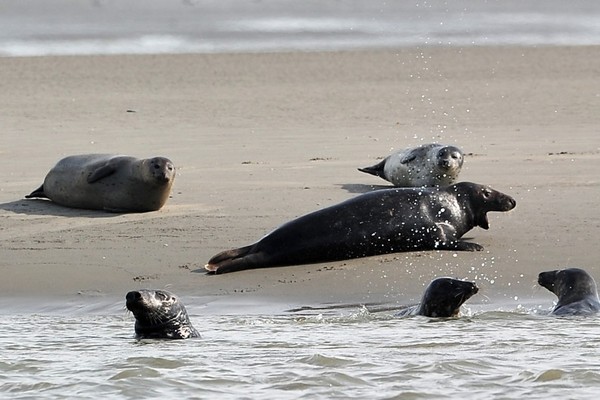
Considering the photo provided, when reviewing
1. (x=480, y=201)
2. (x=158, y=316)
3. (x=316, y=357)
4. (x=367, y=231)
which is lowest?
(x=316, y=357)

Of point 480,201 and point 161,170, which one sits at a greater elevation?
point 161,170

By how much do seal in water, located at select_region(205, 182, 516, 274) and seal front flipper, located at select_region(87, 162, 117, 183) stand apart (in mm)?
2201

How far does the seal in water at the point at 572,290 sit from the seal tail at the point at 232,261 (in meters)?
1.62

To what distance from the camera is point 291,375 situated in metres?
5.20

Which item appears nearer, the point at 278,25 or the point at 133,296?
the point at 133,296

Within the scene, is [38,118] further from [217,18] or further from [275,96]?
[217,18]

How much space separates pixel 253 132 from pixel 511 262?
21.9 feet

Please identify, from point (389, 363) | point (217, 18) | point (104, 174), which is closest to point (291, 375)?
point (389, 363)

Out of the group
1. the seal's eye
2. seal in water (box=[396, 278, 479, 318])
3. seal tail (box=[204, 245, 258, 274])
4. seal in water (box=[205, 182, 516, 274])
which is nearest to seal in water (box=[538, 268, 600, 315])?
seal in water (box=[396, 278, 479, 318])

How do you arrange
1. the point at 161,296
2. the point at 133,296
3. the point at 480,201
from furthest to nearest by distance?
the point at 480,201
the point at 161,296
the point at 133,296

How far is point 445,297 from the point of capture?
6.30m

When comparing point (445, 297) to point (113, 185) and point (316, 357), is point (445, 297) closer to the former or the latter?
point (316, 357)

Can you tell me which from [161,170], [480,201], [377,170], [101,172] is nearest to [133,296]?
[480,201]

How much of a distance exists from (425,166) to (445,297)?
3.58 metres
